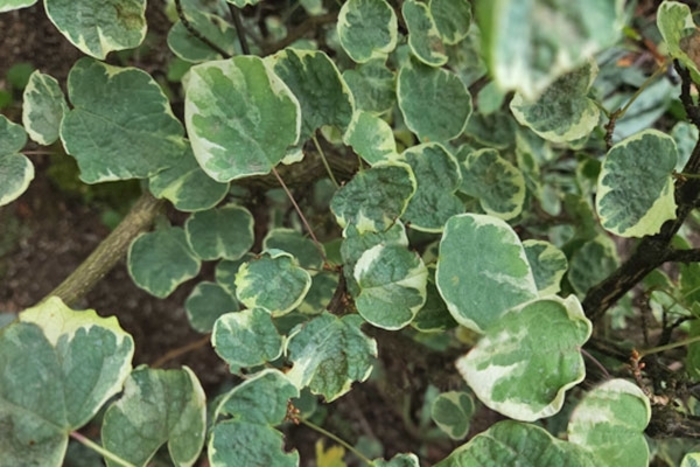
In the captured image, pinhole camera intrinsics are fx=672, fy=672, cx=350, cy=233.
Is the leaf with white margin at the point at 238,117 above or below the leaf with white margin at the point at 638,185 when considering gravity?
above

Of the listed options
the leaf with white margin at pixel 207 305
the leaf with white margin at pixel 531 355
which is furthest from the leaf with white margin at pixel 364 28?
the leaf with white margin at pixel 207 305

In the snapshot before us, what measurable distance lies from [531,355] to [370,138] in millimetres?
281

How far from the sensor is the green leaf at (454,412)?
97 cm

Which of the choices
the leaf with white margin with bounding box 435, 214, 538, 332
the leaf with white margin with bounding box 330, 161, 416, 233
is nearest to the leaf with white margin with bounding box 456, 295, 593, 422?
the leaf with white margin with bounding box 435, 214, 538, 332

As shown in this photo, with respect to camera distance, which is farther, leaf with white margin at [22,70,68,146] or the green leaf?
the green leaf

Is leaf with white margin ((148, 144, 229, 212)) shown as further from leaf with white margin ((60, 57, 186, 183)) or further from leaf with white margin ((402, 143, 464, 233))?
leaf with white margin ((402, 143, 464, 233))

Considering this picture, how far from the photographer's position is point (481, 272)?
0.65 metres

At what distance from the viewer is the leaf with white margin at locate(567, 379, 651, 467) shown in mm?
606

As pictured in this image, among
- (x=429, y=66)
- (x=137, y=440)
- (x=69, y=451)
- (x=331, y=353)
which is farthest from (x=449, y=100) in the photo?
(x=69, y=451)

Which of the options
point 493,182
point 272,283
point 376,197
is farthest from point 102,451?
point 493,182

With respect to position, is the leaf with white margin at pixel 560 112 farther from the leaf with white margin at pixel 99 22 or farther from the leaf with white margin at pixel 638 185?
the leaf with white margin at pixel 99 22

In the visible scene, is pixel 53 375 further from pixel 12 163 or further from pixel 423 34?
pixel 423 34

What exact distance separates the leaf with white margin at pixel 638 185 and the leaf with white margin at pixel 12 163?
637 mm

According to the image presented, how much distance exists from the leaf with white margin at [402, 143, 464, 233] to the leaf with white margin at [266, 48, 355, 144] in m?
0.09
